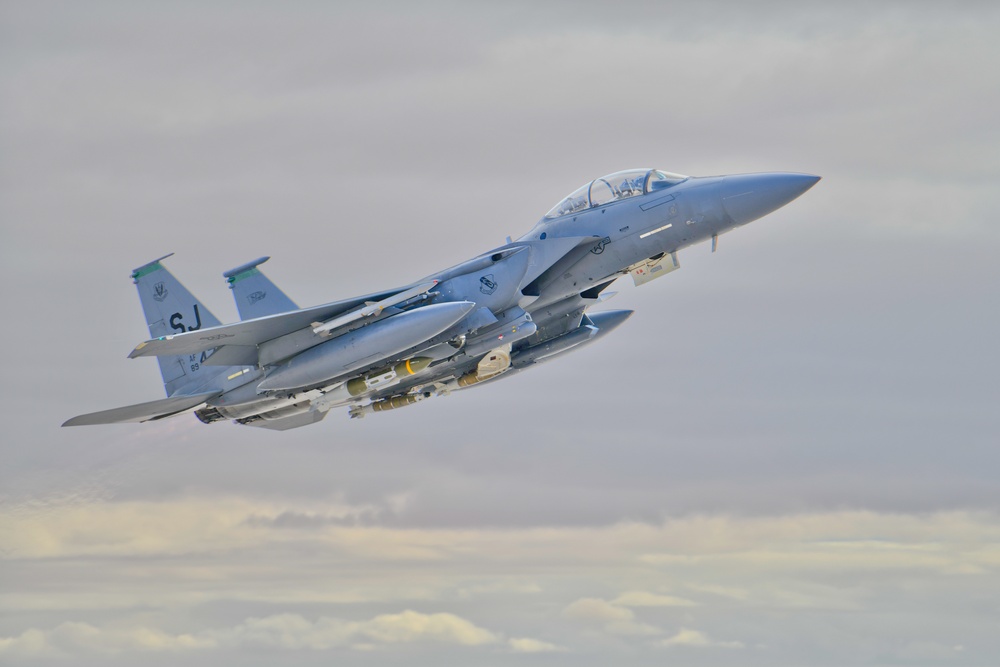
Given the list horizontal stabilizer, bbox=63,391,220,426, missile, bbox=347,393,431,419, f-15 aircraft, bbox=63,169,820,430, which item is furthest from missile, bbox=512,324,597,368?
horizontal stabilizer, bbox=63,391,220,426

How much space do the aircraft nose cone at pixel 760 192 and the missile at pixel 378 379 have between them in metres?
7.71

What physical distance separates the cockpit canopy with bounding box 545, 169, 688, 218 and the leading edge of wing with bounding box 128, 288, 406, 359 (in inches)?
177

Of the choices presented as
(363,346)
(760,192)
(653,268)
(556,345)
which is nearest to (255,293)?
(363,346)

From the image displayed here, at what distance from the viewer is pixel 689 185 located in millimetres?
30672

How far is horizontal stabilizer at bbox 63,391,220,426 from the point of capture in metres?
31.8

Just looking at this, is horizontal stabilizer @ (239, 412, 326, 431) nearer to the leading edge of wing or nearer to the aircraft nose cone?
the leading edge of wing

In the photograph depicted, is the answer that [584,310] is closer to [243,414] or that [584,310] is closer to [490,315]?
[490,315]

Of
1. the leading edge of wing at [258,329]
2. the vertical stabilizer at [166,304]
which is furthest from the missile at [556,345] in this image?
the vertical stabilizer at [166,304]

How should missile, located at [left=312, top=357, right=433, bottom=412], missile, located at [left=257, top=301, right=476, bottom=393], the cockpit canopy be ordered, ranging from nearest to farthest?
missile, located at [left=257, top=301, right=476, bottom=393]
the cockpit canopy
missile, located at [left=312, top=357, right=433, bottom=412]

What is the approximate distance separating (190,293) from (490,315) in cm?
898

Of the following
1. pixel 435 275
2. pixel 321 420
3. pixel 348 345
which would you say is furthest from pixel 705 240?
pixel 321 420

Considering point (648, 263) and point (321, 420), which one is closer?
point (648, 263)

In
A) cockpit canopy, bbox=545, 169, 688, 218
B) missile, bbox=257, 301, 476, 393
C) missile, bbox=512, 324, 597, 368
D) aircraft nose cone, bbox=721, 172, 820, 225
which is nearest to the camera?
missile, bbox=257, 301, 476, 393

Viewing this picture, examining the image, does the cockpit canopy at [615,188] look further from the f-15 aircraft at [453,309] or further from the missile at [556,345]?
the missile at [556,345]
